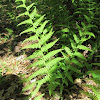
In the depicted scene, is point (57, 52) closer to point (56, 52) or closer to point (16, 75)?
point (56, 52)

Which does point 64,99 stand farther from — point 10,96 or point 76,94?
point 10,96

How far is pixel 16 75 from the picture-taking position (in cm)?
262

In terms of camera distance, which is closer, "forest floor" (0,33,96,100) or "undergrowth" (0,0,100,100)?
"undergrowth" (0,0,100,100)

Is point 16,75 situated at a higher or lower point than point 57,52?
lower

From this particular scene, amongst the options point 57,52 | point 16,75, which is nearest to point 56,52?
point 57,52

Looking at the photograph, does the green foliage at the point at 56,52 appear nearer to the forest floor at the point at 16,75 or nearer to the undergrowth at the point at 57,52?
the undergrowth at the point at 57,52

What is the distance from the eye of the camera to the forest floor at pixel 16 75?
6.73ft

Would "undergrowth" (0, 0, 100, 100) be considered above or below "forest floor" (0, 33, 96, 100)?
above

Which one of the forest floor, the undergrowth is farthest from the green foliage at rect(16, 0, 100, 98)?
the forest floor

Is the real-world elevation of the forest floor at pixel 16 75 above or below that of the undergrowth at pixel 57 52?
below

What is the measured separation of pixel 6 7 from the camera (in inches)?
230

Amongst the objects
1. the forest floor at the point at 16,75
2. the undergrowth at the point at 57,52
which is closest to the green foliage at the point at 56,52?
the undergrowth at the point at 57,52

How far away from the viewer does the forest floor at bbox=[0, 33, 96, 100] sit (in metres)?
2.05

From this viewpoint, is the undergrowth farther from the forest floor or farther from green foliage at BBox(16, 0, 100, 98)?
the forest floor
